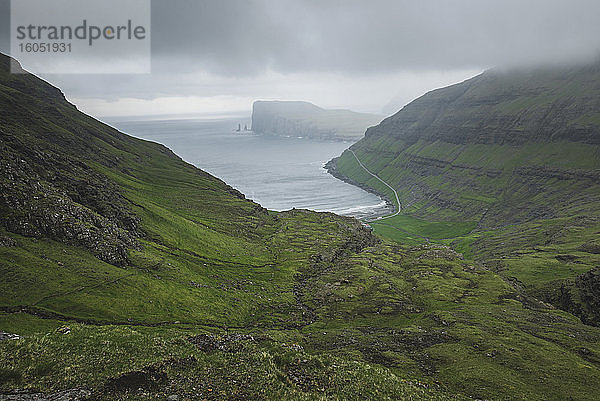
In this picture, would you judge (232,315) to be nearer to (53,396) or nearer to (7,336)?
(7,336)

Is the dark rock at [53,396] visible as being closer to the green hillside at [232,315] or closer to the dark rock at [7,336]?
the green hillside at [232,315]

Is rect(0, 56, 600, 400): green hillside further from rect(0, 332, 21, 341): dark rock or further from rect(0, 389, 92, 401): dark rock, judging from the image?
rect(0, 332, 21, 341): dark rock

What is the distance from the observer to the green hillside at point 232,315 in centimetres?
3366

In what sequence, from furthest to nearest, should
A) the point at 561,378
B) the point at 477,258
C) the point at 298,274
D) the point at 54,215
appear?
the point at 477,258 < the point at 298,274 < the point at 54,215 < the point at 561,378

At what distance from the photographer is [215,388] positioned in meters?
31.7

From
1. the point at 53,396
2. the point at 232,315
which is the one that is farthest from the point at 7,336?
the point at 232,315

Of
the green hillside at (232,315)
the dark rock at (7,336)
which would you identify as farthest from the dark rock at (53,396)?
the dark rock at (7,336)

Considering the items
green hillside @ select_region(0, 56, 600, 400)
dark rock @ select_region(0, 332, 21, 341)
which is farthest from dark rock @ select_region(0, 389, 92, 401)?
dark rock @ select_region(0, 332, 21, 341)

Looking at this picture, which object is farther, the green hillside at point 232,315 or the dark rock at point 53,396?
the green hillside at point 232,315

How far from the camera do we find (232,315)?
74500mm

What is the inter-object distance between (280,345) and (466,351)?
108 ft

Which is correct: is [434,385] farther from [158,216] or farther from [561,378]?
[158,216]

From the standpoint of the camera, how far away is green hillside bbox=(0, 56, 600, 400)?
33656 millimetres

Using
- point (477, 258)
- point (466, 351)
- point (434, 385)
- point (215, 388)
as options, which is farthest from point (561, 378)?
point (477, 258)
